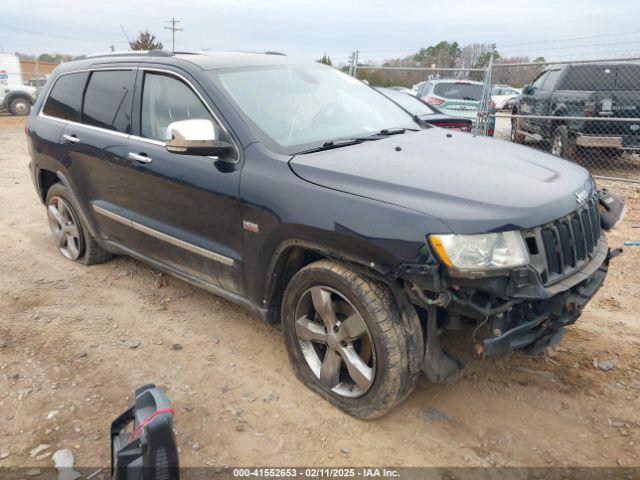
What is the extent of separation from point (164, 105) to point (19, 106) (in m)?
20.5

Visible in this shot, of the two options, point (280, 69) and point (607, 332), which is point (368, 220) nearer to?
point (280, 69)

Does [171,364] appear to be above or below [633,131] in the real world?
below

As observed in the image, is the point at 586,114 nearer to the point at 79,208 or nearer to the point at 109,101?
the point at 109,101

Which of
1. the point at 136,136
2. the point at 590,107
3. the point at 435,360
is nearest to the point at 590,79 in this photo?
the point at 590,107

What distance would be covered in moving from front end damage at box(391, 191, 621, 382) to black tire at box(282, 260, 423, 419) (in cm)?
11

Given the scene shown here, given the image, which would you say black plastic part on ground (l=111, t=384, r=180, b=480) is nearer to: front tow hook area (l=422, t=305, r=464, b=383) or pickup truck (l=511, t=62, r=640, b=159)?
front tow hook area (l=422, t=305, r=464, b=383)

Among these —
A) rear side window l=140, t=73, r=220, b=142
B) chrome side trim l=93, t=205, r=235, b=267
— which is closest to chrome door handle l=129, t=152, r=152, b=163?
rear side window l=140, t=73, r=220, b=142

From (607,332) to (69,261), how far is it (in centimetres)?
469

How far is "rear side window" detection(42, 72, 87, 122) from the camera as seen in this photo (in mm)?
4363

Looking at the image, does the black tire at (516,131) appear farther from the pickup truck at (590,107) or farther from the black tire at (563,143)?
the black tire at (563,143)

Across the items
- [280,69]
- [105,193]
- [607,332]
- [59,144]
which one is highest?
[280,69]

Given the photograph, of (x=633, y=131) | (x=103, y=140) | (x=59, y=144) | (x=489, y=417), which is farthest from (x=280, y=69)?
(x=633, y=131)

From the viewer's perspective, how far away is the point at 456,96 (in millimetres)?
11664

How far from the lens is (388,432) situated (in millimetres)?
2666
